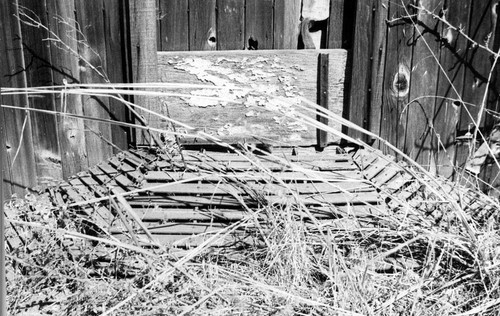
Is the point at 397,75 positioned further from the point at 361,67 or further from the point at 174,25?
the point at 174,25

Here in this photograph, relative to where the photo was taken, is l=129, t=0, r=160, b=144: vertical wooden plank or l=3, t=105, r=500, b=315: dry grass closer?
l=3, t=105, r=500, b=315: dry grass

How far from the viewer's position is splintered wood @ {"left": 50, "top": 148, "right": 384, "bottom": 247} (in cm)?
267

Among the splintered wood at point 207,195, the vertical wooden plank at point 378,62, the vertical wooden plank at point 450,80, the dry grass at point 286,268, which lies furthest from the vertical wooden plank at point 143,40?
the vertical wooden plank at point 450,80

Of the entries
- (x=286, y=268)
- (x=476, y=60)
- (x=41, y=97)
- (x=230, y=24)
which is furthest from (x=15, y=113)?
(x=476, y=60)

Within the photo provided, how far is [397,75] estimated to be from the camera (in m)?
3.54

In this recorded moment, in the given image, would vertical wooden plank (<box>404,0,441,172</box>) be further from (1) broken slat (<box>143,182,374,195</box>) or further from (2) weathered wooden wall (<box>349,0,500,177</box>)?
(1) broken slat (<box>143,182,374,195</box>)

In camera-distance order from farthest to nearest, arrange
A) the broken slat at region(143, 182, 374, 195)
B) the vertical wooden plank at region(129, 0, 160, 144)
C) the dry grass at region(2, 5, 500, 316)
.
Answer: the vertical wooden plank at region(129, 0, 160, 144) < the broken slat at region(143, 182, 374, 195) < the dry grass at region(2, 5, 500, 316)

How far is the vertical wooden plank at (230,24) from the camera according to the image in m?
3.46

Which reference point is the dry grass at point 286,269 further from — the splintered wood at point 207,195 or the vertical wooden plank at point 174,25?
the vertical wooden plank at point 174,25

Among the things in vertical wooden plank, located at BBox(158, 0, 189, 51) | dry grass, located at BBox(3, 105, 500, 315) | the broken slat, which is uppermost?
vertical wooden plank, located at BBox(158, 0, 189, 51)

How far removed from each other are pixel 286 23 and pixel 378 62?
0.58 metres

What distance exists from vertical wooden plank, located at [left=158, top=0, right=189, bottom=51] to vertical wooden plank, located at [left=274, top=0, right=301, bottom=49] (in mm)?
524

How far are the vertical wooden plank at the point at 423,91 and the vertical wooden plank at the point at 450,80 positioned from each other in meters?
0.04

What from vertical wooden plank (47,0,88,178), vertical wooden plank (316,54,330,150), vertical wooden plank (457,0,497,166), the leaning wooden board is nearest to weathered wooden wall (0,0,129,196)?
vertical wooden plank (47,0,88,178)
